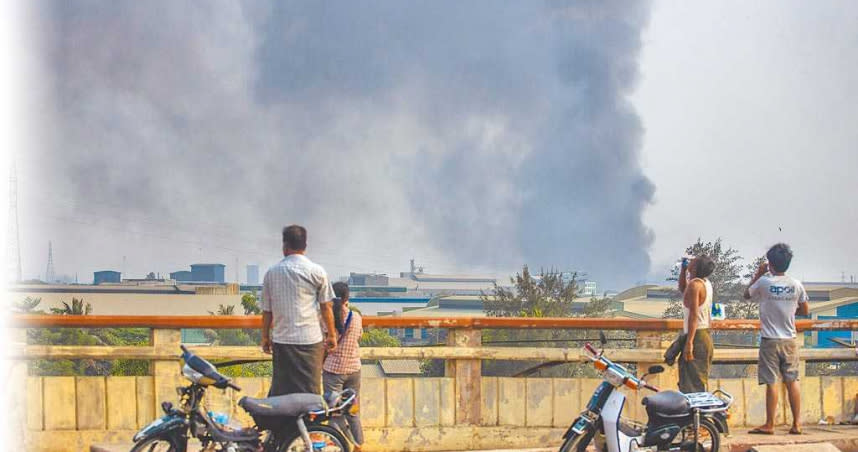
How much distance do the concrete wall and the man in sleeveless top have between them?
75cm

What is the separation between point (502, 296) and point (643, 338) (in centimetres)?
6657

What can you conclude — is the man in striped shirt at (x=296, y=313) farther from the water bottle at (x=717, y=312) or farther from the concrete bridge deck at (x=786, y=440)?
the water bottle at (x=717, y=312)

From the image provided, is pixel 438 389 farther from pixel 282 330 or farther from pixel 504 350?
pixel 282 330

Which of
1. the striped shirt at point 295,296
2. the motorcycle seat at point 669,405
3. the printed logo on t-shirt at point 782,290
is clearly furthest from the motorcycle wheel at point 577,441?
the printed logo on t-shirt at point 782,290

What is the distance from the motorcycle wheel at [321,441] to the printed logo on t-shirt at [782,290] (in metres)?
4.67

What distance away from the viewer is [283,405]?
659cm

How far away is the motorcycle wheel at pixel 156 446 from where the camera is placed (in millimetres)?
6449

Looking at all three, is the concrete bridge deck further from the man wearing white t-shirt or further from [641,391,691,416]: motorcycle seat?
[641,391,691,416]: motorcycle seat

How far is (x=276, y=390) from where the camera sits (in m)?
7.25

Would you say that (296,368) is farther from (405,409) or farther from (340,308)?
(405,409)

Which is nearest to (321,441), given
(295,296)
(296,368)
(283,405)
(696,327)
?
(283,405)

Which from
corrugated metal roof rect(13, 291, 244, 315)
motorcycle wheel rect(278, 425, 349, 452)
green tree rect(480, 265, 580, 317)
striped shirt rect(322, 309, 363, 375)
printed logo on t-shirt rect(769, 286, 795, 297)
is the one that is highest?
printed logo on t-shirt rect(769, 286, 795, 297)

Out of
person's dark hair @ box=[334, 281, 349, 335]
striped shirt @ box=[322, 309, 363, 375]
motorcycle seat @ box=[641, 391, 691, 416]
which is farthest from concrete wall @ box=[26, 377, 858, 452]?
motorcycle seat @ box=[641, 391, 691, 416]

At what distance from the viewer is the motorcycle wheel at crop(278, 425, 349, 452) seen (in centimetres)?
662
